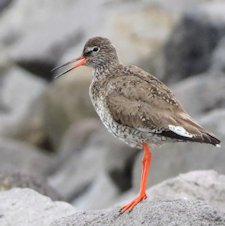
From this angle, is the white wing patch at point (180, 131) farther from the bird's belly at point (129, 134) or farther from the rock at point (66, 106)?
the rock at point (66, 106)

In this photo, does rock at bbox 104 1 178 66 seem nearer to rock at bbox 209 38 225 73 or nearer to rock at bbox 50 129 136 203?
rock at bbox 209 38 225 73

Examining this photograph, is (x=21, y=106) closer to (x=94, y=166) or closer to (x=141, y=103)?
(x=94, y=166)

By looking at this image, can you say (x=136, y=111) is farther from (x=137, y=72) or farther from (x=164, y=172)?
(x=164, y=172)

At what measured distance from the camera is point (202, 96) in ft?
51.0

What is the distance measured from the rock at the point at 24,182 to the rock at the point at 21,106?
10417 mm

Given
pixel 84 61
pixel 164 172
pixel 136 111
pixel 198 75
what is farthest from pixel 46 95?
pixel 136 111

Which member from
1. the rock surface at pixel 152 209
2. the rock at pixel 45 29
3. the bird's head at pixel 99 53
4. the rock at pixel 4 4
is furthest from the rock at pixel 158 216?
the rock at pixel 4 4

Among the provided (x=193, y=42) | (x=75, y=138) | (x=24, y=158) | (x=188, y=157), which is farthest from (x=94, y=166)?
(x=188, y=157)

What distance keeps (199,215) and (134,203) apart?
37.8 inches

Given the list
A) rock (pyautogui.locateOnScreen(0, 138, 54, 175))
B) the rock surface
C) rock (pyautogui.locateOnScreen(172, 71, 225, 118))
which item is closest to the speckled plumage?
the rock surface

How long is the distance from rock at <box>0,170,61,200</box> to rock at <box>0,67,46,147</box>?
410 inches

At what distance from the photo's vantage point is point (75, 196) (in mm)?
16625

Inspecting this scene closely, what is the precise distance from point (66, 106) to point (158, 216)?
13.9 metres

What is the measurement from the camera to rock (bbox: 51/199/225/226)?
8.16 meters
